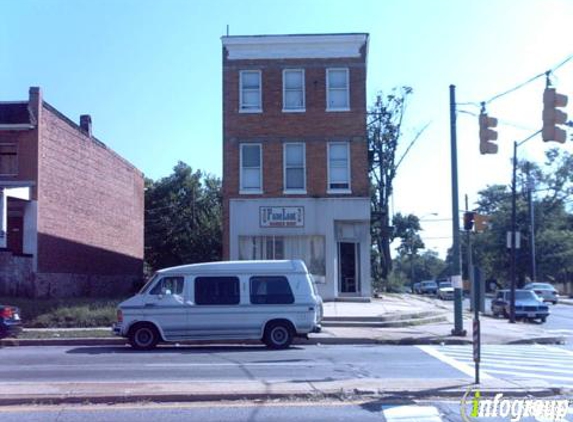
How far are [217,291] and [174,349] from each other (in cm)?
185

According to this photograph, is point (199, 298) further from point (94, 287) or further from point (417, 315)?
point (94, 287)

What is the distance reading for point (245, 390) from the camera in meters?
11.1

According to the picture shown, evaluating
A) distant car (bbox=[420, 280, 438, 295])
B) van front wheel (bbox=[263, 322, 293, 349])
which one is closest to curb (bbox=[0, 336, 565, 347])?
van front wheel (bbox=[263, 322, 293, 349])

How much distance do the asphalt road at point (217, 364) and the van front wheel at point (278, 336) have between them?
0.32 meters

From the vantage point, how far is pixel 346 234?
3194 centimetres

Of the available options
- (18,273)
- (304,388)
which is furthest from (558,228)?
(304,388)

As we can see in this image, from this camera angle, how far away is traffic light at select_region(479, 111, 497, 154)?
17.7 m

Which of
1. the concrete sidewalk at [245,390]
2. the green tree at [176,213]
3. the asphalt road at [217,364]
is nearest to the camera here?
the concrete sidewalk at [245,390]

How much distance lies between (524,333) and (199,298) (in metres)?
11.3

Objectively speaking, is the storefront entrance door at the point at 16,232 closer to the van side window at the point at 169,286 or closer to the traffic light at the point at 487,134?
the van side window at the point at 169,286

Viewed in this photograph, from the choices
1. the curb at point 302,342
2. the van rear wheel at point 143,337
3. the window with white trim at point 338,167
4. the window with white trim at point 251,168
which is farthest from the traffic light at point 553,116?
the window with white trim at point 251,168

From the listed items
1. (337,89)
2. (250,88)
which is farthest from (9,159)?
(337,89)

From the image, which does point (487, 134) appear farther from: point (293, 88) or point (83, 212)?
point (83, 212)

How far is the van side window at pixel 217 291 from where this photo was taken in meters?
19.4
